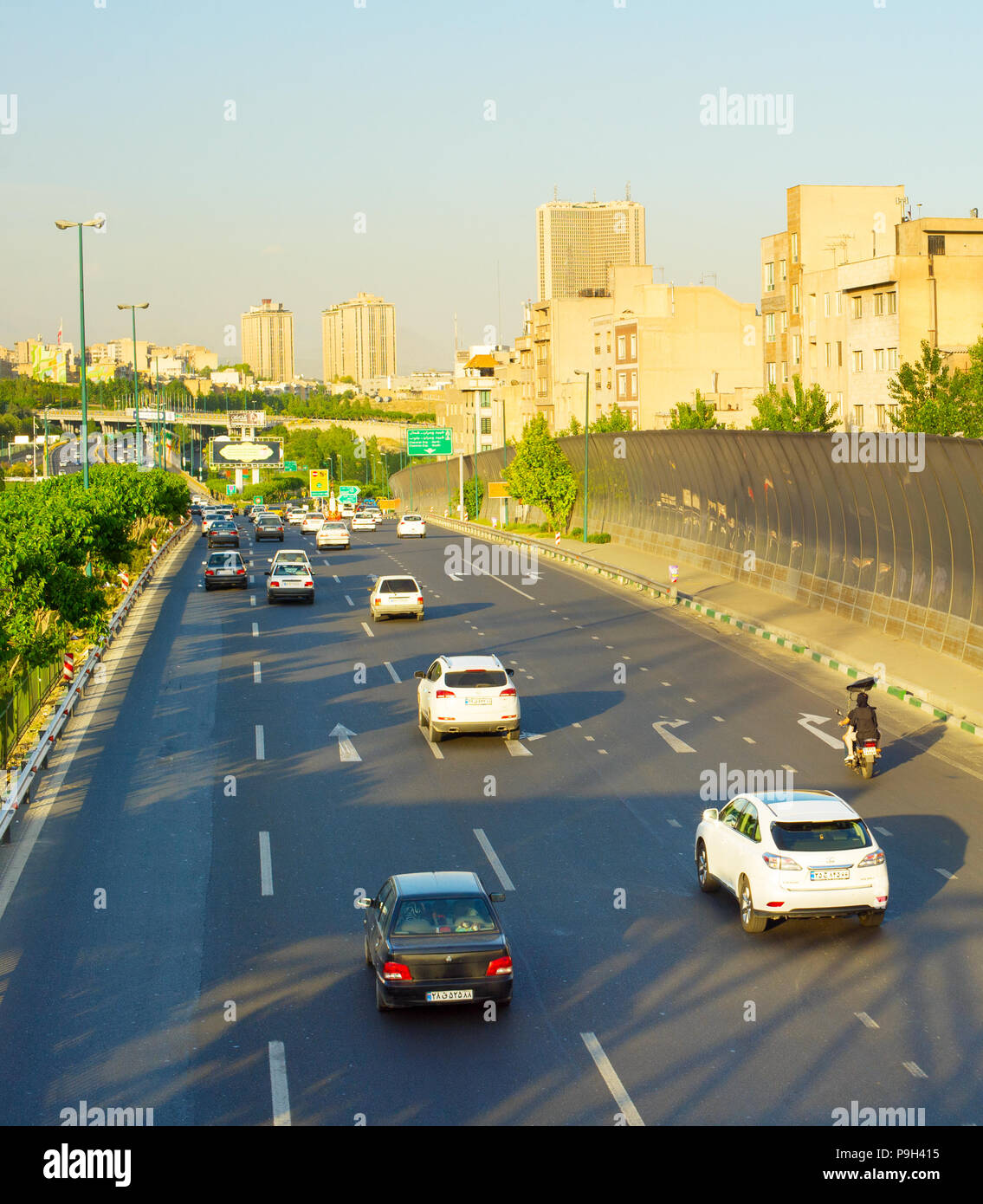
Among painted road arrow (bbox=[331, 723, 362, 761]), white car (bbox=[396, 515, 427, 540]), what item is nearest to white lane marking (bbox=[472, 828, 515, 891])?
painted road arrow (bbox=[331, 723, 362, 761])

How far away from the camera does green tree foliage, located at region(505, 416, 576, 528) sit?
73250mm

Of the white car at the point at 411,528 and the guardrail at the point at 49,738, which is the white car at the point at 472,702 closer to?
the guardrail at the point at 49,738

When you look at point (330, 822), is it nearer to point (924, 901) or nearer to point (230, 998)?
point (230, 998)

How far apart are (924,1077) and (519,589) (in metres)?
39.5

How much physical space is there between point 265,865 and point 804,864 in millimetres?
6367

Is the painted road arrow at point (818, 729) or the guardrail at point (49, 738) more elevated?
the guardrail at point (49, 738)

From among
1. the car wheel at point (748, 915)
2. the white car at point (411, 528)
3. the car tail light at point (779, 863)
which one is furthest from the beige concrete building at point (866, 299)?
the car tail light at point (779, 863)

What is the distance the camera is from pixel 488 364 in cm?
16962

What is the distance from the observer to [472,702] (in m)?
23.6

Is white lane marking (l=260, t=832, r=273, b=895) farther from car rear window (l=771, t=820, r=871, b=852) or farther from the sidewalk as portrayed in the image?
the sidewalk

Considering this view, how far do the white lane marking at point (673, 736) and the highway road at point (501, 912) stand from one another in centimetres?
8

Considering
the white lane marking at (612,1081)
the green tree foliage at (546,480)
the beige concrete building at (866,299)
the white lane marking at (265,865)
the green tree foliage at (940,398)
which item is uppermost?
the beige concrete building at (866,299)

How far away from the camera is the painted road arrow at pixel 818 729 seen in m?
23.8

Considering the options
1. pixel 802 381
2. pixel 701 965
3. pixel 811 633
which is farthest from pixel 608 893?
pixel 802 381
